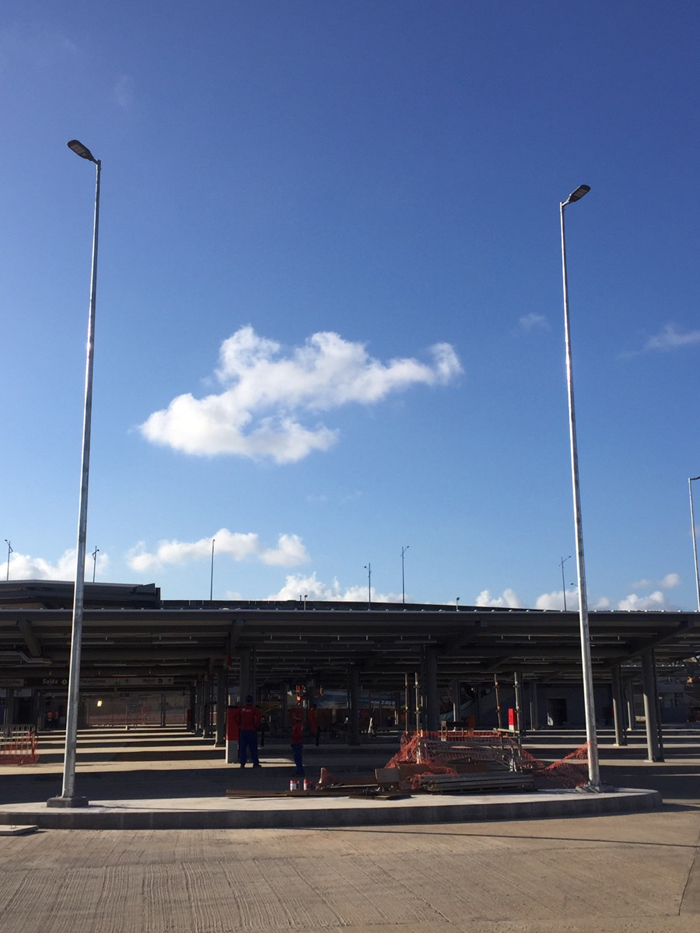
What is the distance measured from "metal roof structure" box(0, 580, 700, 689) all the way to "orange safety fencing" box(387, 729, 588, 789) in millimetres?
6576

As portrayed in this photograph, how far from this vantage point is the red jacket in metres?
23.8

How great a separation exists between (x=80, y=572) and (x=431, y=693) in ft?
55.5

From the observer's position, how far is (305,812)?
50.8 ft

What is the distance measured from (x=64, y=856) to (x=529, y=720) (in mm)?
51325

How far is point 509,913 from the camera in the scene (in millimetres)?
8852

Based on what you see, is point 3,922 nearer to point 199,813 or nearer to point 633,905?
point 633,905

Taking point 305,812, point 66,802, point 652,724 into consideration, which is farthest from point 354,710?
point 305,812

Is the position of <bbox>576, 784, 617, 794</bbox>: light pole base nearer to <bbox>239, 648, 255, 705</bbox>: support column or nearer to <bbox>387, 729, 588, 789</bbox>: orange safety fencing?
<bbox>387, 729, 588, 789</bbox>: orange safety fencing

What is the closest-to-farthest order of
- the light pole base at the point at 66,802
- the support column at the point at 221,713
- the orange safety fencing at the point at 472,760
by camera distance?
the light pole base at the point at 66,802
the orange safety fencing at the point at 472,760
the support column at the point at 221,713

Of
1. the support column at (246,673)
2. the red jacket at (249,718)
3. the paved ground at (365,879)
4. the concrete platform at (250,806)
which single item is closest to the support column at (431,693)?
the support column at (246,673)

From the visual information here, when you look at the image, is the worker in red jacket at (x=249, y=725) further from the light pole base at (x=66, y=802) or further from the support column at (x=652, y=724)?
the support column at (x=652, y=724)

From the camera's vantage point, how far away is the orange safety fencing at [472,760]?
19.1 metres

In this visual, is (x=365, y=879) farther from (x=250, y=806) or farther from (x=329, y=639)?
(x=329, y=639)

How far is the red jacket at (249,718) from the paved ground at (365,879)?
8.93 meters
